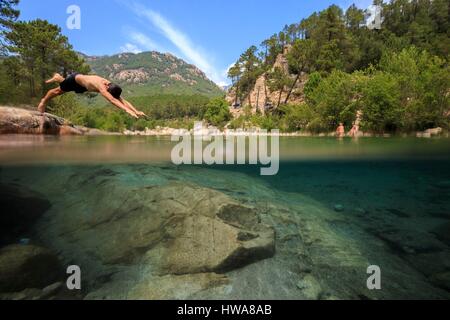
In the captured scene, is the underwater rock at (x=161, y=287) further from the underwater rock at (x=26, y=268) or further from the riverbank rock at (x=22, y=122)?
the riverbank rock at (x=22, y=122)

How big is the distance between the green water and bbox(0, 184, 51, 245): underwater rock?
0.07m

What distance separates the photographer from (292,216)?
6582 millimetres

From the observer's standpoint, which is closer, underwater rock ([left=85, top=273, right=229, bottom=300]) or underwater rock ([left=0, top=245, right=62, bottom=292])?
underwater rock ([left=85, top=273, right=229, bottom=300])

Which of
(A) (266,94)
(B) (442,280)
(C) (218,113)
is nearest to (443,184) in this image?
(B) (442,280)

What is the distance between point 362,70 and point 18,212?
69798mm

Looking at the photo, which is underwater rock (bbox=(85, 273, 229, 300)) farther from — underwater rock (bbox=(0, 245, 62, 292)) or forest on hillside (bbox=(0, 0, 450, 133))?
forest on hillside (bbox=(0, 0, 450, 133))

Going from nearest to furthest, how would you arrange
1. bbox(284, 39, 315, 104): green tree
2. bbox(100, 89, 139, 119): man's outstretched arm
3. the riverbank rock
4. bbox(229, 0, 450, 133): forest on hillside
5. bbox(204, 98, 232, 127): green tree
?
bbox(100, 89, 139, 119): man's outstretched arm < the riverbank rock < bbox(229, 0, 450, 133): forest on hillside < bbox(284, 39, 315, 104): green tree < bbox(204, 98, 232, 127): green tree

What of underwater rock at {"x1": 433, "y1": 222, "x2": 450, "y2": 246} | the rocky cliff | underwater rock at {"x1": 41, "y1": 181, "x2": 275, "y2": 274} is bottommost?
underwater rock at {"x1": 433, "y1": 222, "x2": 450, "y2": 246}

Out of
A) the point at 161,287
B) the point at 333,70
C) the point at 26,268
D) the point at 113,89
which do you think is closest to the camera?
the point at 161,287

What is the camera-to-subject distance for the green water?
3754mm

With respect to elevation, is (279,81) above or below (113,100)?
above

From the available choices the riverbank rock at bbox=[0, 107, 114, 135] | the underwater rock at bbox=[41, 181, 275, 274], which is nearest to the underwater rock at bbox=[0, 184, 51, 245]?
the underwater rock at bbox=[41, 181, 275, 274]

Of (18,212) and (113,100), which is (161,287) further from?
(18,212)
